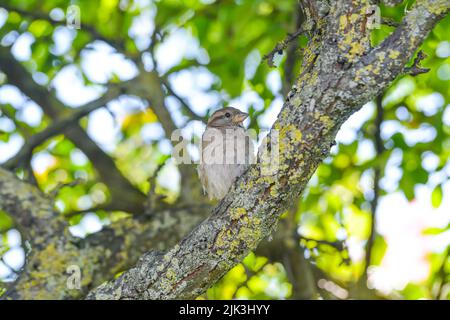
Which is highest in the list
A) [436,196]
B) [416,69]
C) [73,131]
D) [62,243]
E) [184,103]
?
[184,103]

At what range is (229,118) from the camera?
5410 millimetres

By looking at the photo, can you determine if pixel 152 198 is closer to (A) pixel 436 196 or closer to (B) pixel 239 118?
(B) pixel 239 118

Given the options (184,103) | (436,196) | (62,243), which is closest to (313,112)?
(436,196)

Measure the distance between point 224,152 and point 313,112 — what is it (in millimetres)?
2084

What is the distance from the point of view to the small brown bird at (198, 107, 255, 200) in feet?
16.6

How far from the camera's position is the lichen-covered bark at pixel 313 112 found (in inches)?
118

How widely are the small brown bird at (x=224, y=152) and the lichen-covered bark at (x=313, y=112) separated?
1482 mm

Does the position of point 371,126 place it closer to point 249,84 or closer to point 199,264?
point 249,84

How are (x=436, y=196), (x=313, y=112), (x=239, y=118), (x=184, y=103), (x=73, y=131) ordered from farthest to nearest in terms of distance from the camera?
(x=73, y=131)
(x=184, y=103)
(x=239, y=118)
(x=436, y=196)
(x=313, y=112)

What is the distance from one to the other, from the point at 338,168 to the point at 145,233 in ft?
5.71

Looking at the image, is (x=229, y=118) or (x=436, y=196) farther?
(x=229, y=118)

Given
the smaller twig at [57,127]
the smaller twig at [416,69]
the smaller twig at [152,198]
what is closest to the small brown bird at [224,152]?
the smaller twig at [152,198]

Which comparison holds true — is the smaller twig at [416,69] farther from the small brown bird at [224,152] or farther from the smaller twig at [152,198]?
the smaller twig at [152,198]
